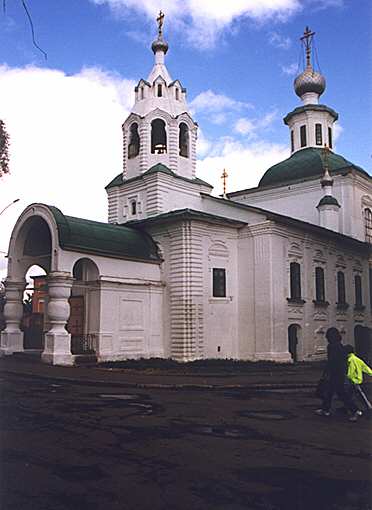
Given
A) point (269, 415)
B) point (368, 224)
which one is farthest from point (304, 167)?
point (269, 415)

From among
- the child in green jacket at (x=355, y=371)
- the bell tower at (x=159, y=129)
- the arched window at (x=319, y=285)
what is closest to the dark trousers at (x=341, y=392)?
the child in green jacket at (x=355, y=371)

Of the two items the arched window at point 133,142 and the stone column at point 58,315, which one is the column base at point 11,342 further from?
the arched window at point 133,142

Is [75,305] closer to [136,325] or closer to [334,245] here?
[136,325]

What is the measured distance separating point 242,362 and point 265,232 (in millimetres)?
6002

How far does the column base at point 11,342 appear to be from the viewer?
24139 millimetres

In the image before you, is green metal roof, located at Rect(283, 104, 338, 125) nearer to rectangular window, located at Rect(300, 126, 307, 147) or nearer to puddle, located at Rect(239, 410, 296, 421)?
rectangular window, located at Rect(300, 126, 307, 147)

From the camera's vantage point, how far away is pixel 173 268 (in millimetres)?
24359

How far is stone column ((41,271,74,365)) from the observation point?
2048cm

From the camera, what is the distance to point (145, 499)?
509 cm

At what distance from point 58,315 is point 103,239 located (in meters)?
3.93

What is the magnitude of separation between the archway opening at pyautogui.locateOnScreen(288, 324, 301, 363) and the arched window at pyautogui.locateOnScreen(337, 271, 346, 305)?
4991mm

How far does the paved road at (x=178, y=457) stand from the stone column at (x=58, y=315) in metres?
9.02

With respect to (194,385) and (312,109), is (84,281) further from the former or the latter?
(312,109)

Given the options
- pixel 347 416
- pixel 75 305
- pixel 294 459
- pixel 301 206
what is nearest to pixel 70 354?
pixel 75 305
